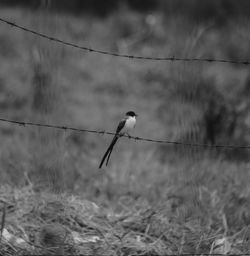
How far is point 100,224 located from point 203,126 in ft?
11.3

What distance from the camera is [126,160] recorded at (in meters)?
7.86

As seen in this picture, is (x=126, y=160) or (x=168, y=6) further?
(x=168, y=6)

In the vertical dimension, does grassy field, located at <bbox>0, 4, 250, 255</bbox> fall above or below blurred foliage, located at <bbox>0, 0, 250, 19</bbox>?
below

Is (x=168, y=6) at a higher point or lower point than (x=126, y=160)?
higher

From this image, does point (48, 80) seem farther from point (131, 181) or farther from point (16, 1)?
point (16, 1)

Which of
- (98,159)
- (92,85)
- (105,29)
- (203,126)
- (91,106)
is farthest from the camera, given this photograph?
(105,29)

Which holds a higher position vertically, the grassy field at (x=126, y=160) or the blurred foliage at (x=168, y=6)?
the blurred foliage at (x=168, y=6)

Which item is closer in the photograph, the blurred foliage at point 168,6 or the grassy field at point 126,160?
the grassy field at point 126,160

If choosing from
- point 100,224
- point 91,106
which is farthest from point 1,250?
point 91,106

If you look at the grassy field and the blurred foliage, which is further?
the blurred foliage

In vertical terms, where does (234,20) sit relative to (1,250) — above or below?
above

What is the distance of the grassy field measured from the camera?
522 centimetres

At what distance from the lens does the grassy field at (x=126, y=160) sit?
5.22m

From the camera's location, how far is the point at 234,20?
1321cm
